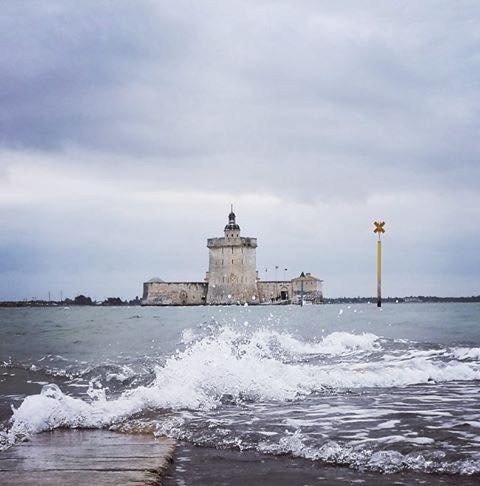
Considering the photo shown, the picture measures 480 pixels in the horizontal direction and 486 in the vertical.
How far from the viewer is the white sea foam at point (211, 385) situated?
506cm

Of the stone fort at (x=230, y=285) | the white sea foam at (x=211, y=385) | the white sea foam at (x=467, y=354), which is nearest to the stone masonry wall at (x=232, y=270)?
the stone fort at (x=230, y=285)

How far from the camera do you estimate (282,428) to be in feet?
15.8

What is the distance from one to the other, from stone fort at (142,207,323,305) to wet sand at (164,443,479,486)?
262 ft

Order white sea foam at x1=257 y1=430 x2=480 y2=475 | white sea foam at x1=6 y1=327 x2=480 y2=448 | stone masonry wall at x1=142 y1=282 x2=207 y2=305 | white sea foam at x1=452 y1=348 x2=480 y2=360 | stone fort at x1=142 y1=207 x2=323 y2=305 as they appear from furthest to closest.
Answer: stone masonry wall at x1=142 y1=282 x2=207 y2=305 → stone fort at x1=142 y1=207 x2=323 y2=305 → white sea foam at x1=452 y1=348 x2=480 y2=360 → white sea foam at x1=6 y1=327 x2=480 y2=448 → white sea foam at x1=257 y1=430 x2=480 y2=475

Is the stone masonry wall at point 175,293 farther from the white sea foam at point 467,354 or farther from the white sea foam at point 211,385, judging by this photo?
the white sea foam at point 211,385

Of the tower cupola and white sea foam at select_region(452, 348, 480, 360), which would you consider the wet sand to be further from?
the tower cupola

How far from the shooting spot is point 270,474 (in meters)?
→ 3.44

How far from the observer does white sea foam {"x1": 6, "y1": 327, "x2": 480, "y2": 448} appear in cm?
506

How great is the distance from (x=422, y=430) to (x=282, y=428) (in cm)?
102

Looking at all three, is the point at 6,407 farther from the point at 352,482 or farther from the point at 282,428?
the point at 352,482

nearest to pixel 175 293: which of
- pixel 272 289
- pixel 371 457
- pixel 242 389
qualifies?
pixel 272 289

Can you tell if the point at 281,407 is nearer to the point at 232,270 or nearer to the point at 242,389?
the point at 242,389

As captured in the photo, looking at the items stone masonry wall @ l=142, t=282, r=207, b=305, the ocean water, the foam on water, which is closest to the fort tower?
stone masonry wall @ l=142, t=282, r=207, b=305

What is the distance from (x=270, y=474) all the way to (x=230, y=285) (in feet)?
266
